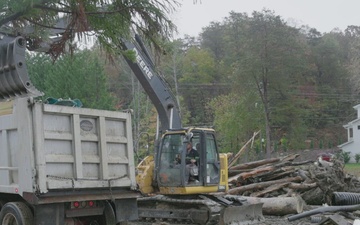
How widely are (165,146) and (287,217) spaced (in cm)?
390

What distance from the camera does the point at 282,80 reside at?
48031 millimetres

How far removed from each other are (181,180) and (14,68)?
214 inches

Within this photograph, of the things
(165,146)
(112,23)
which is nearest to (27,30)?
(112,23)

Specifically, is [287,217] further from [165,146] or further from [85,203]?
[85,203]

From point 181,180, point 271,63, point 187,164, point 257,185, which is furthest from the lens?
point 271,63

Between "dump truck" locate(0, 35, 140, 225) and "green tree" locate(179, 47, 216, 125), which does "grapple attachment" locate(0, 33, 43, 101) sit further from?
"green tree" locate(179, 47, 216, 125)

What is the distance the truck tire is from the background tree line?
2533cm

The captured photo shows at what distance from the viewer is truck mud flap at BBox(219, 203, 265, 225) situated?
12.2 meters

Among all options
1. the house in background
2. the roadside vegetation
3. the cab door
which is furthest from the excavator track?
the house in background

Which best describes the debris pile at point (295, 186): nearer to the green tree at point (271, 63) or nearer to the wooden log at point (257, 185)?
the wooden log at point (257, 185)

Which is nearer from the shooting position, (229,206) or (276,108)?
(229,206)

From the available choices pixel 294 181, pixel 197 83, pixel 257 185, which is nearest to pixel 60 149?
pixel 257 185

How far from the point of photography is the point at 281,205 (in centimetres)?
1467

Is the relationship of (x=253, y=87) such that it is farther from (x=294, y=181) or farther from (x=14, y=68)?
(x=14, y=68)
